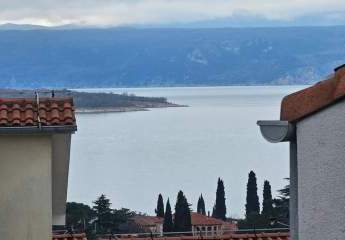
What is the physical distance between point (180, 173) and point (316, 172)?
59.4 metres

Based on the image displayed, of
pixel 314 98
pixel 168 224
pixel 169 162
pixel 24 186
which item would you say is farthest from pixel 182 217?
pixel 169 162

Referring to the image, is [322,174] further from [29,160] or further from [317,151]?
[29,160]

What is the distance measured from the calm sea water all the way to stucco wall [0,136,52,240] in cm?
3848

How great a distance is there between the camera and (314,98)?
10.5 ft

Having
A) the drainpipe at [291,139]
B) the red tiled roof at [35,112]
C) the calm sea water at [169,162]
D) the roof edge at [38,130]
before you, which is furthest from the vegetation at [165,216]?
the calm sea water at [169,162]

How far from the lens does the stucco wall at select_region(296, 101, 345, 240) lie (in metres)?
3.03

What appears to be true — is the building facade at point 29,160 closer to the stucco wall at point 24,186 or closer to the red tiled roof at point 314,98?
the stucco wall at point 24,186

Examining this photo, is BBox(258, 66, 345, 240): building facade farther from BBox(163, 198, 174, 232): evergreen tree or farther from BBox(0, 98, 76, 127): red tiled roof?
BBox(163, 198, 174, 232): evergreen tree

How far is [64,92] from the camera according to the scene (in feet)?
15.4

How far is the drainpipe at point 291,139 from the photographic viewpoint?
3283 millimetres

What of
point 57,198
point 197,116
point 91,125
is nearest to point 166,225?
point 57,198

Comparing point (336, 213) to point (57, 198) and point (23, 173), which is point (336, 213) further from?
point (57, 198)

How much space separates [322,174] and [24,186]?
1.62 metres

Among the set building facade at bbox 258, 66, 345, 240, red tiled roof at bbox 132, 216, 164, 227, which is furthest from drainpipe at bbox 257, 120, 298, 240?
red tiled roof at bbox 132, 216, 164, 227
